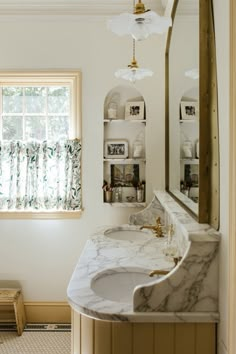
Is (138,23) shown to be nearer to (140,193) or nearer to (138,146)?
(138,146)

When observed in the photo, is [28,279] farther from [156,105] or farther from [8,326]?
[156,105]

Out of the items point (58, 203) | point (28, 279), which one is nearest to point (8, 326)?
point (28, 279)

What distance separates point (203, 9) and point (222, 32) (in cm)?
27

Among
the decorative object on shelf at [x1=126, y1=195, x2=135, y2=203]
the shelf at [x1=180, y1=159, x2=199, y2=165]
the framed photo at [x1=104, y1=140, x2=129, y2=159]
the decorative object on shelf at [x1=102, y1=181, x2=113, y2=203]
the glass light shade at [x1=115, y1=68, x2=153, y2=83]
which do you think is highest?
the glass light shade at [x1=115, y1=68, x2=153, y2=83]

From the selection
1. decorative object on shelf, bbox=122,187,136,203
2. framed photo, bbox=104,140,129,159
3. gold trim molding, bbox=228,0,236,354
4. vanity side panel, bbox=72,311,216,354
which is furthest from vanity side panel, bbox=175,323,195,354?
framed photo, bbox=104,140,129,159

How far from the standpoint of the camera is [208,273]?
1397 mm

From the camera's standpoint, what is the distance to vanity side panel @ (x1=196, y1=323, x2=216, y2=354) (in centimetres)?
138

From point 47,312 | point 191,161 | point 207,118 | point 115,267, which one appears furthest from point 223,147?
point 47,312

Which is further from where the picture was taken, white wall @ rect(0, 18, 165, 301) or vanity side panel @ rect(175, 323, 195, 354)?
white wall @ rect(0, 18, 165, 301)

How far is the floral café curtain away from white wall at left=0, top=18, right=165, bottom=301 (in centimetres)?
13

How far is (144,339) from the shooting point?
1366mm

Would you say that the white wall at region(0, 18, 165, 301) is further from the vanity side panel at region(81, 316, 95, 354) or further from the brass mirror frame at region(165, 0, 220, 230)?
the vanity side panel at region(81, 316, 95, 354)

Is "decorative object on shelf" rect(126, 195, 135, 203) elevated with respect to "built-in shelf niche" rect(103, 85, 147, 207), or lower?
lower

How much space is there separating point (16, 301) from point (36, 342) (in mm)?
358
